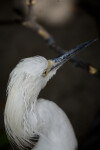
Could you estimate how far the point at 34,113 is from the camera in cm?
121

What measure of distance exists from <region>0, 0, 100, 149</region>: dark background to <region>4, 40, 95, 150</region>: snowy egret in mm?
964

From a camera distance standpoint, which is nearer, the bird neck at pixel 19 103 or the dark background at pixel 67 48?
the bird neck at pixel 19 103

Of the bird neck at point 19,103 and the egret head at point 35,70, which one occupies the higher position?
the egret head at point 35,70

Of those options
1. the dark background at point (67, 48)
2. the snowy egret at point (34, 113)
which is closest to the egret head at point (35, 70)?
the snowy egret at point (34, 113)

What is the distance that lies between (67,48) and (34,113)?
1.41m

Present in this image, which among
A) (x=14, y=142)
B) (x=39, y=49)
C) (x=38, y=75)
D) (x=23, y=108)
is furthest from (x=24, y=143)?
(x=39, y=49)

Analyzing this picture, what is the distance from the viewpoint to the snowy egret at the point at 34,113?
1106 millimetres

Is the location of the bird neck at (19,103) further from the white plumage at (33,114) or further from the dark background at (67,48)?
the dark background at (67,48)

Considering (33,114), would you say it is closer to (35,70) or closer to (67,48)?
(35,70)

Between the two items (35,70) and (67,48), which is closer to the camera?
(35,70)

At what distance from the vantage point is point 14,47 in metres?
2.62

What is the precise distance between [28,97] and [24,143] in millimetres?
205

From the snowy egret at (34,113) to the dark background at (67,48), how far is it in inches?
37.9

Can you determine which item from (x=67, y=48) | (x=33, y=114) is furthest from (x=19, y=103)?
(x=67, y=48)
